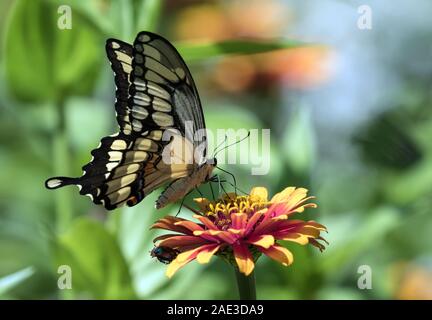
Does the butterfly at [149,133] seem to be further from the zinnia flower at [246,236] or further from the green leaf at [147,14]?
the zinnia flower at [246,236]

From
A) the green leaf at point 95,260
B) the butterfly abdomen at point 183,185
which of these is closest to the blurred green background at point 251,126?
the green leaf at point 95,260

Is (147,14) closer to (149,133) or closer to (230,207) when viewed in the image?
(149,133)

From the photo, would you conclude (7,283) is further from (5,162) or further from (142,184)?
(5,162)

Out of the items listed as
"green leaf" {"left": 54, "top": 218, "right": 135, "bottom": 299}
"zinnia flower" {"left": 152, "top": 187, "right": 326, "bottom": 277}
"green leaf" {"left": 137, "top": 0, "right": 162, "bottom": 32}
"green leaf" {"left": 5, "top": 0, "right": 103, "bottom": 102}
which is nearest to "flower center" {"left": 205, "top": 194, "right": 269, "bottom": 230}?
"zinnia flower" {"left": 152, "top": 187, "right": 326, "bottom": 277}

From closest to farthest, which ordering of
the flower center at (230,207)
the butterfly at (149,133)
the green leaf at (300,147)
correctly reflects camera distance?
the flower center at (230,207)
the butterfly at (149,133)
the green leaf at (300,147)

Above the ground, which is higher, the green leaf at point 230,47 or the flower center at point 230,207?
the green leaf at point 230,47

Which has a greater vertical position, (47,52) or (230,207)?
(47,52)

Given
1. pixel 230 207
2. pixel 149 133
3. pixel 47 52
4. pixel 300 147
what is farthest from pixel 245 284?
pixel 47 52
